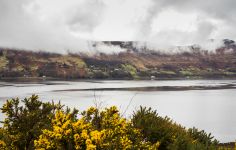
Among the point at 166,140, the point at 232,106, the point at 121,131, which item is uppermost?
the point at 121,131

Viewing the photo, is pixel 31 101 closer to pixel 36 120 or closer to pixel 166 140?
pixel 36 120

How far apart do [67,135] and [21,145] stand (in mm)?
3954

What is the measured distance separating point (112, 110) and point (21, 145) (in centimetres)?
370

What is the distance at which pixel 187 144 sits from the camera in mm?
13891

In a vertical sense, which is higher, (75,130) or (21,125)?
(75,130)

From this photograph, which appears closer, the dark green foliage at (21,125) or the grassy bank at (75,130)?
the grassy bank at (75,130)

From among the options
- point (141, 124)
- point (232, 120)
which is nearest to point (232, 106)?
point (232, 120)

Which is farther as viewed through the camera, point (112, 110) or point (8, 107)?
point (8, 107)

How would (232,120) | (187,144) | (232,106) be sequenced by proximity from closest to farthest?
(187,144) < (232,120) < (232,106)

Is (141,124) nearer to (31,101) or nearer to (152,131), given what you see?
(152,131)

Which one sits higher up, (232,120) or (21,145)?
(21,145)

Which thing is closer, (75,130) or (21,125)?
(75,130)

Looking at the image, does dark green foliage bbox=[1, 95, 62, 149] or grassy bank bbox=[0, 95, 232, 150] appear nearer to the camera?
grassy bank bbox=[0, 95, 232, 150]

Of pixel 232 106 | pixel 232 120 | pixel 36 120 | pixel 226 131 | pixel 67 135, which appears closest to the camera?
pixel 67 135
